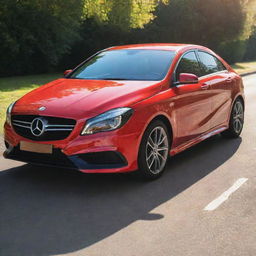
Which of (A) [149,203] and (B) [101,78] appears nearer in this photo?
(A) [149,203]

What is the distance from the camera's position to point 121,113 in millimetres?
5402

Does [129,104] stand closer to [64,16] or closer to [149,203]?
[149,203]

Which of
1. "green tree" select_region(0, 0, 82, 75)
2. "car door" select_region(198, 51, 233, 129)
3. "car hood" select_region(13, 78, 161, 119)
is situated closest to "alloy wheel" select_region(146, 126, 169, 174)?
"car hood" select_region(13, 78, 161, 119)

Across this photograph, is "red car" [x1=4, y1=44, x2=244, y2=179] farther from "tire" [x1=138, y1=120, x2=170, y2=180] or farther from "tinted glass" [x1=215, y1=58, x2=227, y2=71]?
"tinted glass" [x1=215, y1=58, x2=227, y2=71]

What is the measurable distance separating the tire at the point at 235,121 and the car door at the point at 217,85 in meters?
0.26

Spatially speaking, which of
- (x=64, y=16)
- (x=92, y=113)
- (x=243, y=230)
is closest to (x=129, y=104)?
(x=92, y=113)

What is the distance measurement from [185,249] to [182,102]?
2.74 metres

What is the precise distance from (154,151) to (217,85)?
6.96 feet

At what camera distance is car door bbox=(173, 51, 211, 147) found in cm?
634

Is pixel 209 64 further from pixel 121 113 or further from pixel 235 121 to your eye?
pixel 121 113

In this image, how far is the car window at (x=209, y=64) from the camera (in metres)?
7.45

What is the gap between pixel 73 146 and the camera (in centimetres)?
529

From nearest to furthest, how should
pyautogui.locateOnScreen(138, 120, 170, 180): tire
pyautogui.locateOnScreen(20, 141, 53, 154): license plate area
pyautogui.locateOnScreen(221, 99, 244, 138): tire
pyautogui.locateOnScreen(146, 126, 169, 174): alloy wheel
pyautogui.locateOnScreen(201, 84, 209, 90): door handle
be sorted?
pyautogui.locateOnScreen(20, 141, 53, 154): license plate area → pyautogui.locateOnScreen(138, 120, 170, 180): tire → pyautogui.locateOnScreen(146, 126, 169, 174): alloy wheel → pyautogui.locateOnScreen(201, 84, 209, 90): door handle → pyautogui.locateOnScreen(221, 99, 244, 138): tire

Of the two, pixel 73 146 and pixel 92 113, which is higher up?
pixel 92 113
